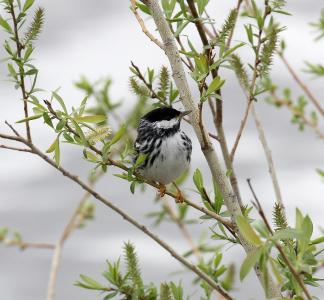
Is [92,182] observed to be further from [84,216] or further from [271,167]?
[271,167]

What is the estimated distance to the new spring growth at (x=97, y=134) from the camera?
1971 mm

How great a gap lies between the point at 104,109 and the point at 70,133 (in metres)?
1.29

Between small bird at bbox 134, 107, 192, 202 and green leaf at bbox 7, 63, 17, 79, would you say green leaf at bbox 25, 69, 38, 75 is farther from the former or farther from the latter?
small bird at bbox 134, 107, 192, 202

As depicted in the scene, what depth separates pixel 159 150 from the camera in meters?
3.87

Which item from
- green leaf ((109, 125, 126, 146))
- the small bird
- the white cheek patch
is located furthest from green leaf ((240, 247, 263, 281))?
the white cheek patch

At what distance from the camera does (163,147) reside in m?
3.87

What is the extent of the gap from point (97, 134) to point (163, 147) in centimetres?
189

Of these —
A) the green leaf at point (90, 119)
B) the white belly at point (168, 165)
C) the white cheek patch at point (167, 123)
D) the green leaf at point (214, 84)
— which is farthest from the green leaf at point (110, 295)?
the white cheek patch at point (167, 123)

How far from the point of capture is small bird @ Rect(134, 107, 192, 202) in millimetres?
3746

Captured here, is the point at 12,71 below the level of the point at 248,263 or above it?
above

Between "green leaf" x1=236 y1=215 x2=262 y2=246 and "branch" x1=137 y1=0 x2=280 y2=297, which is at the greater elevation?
"branch" x1=137 y1=0 x2=280 y2=297

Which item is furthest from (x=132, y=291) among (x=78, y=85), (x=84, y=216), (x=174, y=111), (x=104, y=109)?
(x=174, y=111)

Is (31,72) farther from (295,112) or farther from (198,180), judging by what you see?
(295,112)

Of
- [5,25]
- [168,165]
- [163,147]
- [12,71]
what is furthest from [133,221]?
[163,147]
